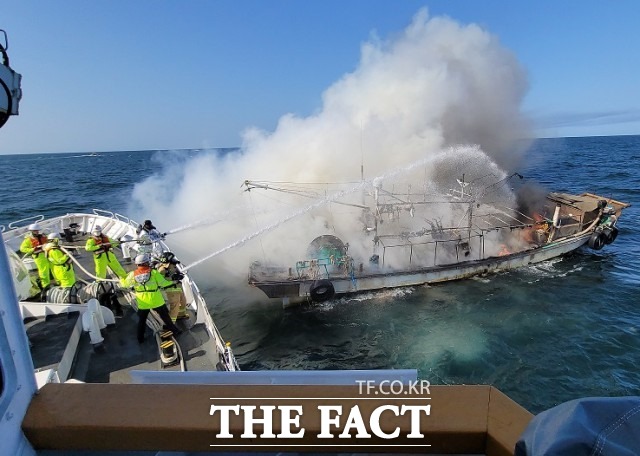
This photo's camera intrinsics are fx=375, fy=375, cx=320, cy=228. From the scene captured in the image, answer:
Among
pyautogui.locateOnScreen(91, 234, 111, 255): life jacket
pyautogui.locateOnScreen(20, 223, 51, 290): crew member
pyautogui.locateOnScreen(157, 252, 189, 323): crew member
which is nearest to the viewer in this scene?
pyautogui.locateOnScreen(157, 252, 189, 323): crew member

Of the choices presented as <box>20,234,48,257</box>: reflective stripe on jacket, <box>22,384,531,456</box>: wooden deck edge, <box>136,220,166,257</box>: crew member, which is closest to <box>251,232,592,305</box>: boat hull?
<box>136,220,166,257</box>: crew member

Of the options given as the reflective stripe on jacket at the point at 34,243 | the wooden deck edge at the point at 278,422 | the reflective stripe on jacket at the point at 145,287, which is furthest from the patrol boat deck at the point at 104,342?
the wooden deck edge at the point at 278,422

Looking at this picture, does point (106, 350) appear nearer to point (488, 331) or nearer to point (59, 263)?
point (59, 263)

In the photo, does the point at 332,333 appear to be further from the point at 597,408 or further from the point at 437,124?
the point at 437,124

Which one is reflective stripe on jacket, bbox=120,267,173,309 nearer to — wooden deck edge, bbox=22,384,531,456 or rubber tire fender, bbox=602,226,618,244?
wooden deck edge, bbox=22,384,531,456

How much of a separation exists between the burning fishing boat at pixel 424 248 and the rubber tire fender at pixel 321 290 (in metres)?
0.05

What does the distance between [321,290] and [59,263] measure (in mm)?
11023

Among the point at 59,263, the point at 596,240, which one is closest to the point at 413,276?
the point at 596,240

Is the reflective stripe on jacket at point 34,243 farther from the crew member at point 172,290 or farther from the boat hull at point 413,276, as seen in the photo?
the boat hull at point 413,276

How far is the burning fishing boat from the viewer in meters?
19.4

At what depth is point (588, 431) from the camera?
144 cm

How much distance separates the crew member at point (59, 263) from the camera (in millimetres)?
10633

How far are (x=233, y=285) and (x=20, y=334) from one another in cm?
2034

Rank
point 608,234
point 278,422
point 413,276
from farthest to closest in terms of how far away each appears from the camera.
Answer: point 608,234 < point 413,276 < point 278,422
